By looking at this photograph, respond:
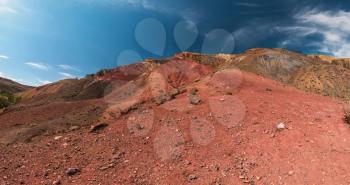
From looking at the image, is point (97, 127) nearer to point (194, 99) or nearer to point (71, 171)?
point (71, 171)

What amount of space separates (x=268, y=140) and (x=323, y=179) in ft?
8.60

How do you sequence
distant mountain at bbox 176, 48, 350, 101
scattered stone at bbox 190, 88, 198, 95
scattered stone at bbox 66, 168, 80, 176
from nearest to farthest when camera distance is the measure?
scattered stone at bbox 66, 168, 80, 176, scattered stone at bbox 190, 88, 198, 95, distant mountain at bbox 176, 48, 350, 101

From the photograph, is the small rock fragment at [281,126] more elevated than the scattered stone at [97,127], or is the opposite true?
the small rock fragment at [281,126]

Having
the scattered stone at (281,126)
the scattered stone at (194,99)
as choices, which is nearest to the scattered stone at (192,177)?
the scattered stone at (281,126)

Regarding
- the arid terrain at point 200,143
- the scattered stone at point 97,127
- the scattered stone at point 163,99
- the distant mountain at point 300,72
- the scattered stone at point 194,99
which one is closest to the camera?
the arid terrain at point 200,143

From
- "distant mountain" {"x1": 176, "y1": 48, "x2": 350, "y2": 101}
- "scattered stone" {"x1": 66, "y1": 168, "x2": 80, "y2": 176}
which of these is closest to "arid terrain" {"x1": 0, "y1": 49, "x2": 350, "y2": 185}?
"scattered stone" {"x1": 66, "y1": 168, "x2": 80, "y2": 176}

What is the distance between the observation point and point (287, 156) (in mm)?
9484

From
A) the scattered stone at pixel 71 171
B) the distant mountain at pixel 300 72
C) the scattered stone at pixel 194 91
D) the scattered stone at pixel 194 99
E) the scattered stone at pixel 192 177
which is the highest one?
the distant mountain at pixel 300 72

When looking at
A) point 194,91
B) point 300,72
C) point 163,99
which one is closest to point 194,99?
point 194,91

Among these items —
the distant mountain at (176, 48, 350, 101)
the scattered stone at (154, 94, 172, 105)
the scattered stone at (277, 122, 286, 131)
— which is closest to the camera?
the scattered stone at (277, 122, 286, 131)

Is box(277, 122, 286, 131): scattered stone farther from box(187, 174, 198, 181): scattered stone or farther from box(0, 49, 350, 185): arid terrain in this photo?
box(187, 174, 198, 181): scattered stone

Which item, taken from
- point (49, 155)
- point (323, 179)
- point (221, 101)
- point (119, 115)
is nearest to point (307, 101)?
point (221, 101)

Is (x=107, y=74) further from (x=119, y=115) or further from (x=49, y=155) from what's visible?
(x=49, y=155)

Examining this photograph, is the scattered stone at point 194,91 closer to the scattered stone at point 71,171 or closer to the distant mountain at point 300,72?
the scattered stone at point 71,171
